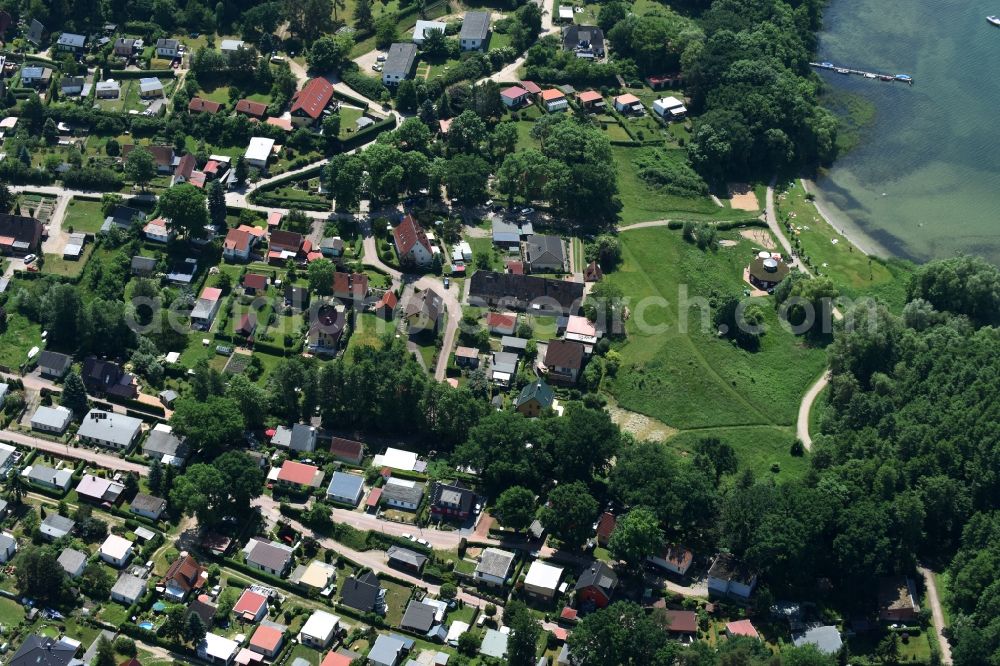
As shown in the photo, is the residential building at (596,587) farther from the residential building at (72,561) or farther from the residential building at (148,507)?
the residential building at (72,561)

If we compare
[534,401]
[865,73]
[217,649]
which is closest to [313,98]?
[534,401]

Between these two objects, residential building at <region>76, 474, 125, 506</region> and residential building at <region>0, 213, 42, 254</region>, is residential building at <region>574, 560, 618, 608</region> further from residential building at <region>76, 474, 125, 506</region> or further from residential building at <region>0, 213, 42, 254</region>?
residential building at <region>0, 213, 42, 254</region>

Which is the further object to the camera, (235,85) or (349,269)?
(235,85)

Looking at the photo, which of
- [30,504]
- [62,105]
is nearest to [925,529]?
[30,504]

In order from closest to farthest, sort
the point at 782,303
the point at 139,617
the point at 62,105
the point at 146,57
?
the point at 139,617, the point at 782,303, the point at 62,105, the point at 146,57

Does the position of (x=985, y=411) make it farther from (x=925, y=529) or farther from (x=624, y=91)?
(x=624, y=91)

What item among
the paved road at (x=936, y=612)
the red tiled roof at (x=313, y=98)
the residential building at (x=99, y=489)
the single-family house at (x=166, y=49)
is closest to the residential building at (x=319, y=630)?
the residential building at (x=99, y=489)

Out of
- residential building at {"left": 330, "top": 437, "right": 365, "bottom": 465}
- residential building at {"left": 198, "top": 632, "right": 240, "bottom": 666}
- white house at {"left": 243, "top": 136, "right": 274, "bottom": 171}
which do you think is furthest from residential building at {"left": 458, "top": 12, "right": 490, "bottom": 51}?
residential building at {"left": 198, "top": 632, "right": 240, "bottom": 666}
